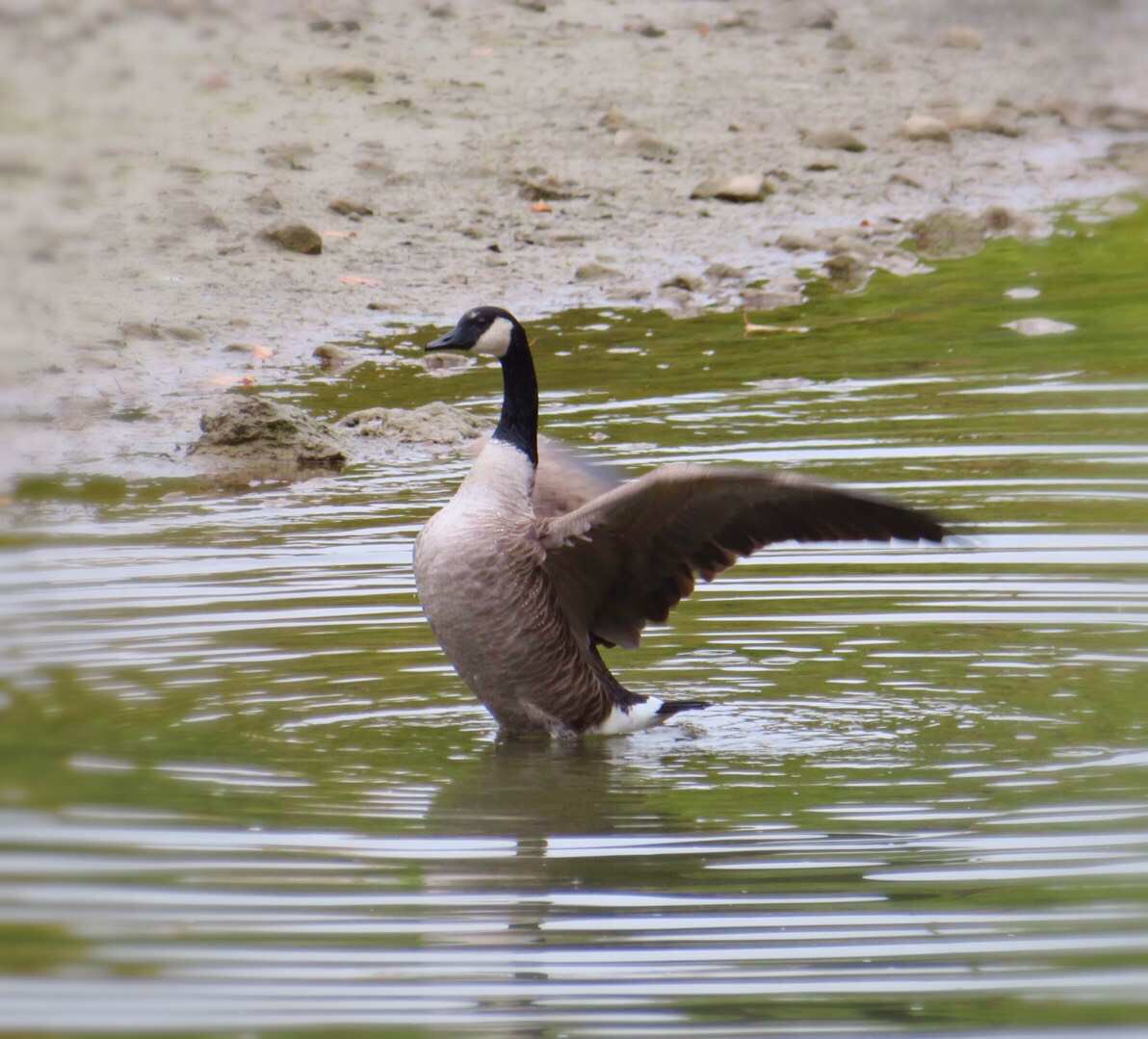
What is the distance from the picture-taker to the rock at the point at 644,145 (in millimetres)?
15898

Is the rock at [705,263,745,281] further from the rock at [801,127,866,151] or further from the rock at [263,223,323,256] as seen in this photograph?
the rock at [801,127,866,151]

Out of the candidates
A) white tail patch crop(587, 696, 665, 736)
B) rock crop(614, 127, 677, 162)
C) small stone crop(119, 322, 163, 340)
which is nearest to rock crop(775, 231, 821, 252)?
rock crop(614, 127, 677, 162)

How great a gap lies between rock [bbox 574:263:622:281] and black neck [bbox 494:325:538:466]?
20.6 feet

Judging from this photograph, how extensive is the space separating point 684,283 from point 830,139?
11.8 ft

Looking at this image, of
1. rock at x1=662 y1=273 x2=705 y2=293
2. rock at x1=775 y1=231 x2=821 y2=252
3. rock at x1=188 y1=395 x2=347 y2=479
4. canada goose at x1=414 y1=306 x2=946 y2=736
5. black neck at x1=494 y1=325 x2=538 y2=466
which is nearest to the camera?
canada goose at x1=414 y1=306 x2=946 y2=736

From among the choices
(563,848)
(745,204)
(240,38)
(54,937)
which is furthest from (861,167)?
(54,937)

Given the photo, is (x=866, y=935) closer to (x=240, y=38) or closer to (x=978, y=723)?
(x=978, y=723)

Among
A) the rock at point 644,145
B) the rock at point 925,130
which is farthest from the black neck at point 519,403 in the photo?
the rock at point 925,130

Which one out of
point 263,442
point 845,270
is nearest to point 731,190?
point 845,270

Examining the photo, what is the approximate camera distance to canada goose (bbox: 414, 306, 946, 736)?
6363 millimetres

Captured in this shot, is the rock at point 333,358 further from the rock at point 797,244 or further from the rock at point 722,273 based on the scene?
the rock at point 797,244

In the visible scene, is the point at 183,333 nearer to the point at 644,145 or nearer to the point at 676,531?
the point at 644,145

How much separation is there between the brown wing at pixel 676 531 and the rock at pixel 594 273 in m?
6.65

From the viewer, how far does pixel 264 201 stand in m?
13.7
